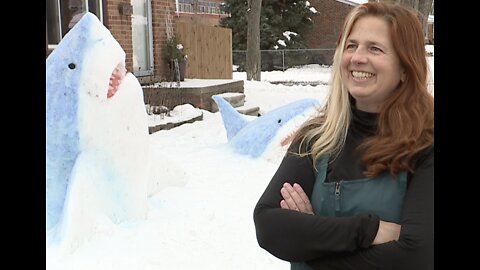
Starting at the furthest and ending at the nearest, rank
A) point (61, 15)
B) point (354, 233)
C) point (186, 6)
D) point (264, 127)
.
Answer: point (186, 6)
point (61, 15)
point (264, 127)
point (354, 233)

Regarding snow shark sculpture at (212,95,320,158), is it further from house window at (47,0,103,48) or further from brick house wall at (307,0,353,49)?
brick house wall at (307,0,353,49)

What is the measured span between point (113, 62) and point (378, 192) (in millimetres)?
2844

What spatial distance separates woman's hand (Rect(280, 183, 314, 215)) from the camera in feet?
6.01

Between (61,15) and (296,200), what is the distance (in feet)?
28.9

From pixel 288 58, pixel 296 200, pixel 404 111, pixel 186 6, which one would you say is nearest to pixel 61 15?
pixel 296 200

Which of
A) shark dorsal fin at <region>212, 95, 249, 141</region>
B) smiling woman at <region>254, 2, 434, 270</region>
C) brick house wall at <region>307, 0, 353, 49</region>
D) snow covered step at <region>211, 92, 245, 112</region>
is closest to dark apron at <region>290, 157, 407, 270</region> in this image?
smiling woman at <region>254, 2, 434, 270</region>

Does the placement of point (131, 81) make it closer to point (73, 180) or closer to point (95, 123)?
point (95, 123)

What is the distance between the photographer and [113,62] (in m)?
4.13

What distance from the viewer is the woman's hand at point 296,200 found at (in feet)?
6.01

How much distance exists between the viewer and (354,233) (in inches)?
65.9

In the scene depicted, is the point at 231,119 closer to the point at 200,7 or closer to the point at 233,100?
the point at 233,100
